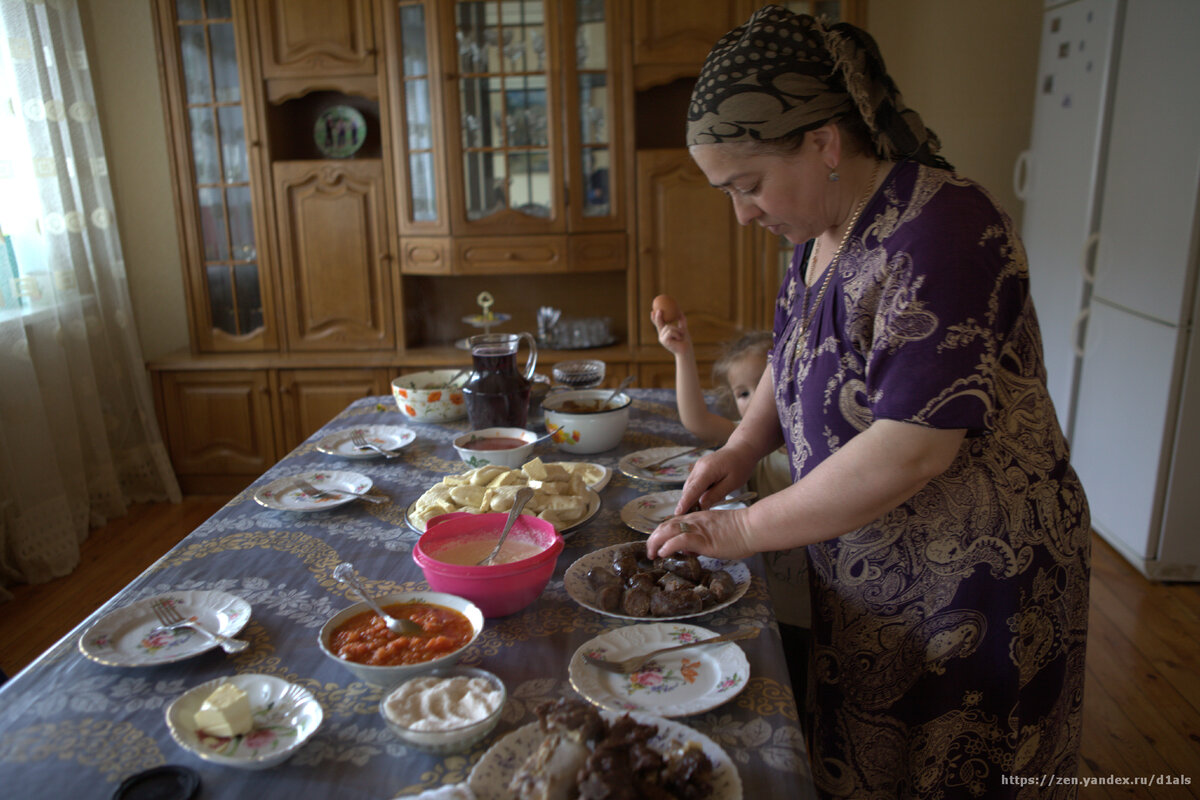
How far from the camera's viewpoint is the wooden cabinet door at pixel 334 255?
140 inches

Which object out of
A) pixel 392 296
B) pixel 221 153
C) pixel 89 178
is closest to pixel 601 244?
pixel 392 296

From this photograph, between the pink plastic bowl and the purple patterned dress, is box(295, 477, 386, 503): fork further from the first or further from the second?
the purple patterned dress

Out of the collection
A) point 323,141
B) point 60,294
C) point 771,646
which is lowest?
point 771,646

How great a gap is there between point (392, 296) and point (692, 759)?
3149 millimetres

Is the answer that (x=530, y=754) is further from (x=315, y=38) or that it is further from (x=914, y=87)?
(x=914, y=87)

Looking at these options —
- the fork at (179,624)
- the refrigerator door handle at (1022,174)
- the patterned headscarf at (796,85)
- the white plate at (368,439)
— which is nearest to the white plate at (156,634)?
the fork at (179,624)

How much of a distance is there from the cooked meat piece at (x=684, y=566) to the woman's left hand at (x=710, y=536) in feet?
0.06

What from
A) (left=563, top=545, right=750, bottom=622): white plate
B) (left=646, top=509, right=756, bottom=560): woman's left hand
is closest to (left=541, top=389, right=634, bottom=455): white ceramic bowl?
(left=563, top=545, right=750, bottom=622): white plate

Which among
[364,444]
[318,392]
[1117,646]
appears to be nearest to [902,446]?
[364,444]

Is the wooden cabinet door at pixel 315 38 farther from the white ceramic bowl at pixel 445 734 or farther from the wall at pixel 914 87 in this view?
the white ceramic bowl at pixel 445 734

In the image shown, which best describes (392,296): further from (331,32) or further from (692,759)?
(692,759)

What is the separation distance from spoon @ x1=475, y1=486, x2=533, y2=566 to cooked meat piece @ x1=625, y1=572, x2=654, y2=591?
186 mm

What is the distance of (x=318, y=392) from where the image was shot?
3633 mm

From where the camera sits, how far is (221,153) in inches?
140
